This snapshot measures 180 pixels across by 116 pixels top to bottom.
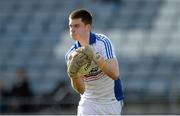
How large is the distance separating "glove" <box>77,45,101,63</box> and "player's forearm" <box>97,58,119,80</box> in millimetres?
34

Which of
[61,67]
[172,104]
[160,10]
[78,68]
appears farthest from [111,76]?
[160,10]

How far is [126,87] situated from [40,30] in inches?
161

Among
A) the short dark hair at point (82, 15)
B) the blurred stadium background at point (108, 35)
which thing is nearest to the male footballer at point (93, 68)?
the short dark hair at point (82, 15)

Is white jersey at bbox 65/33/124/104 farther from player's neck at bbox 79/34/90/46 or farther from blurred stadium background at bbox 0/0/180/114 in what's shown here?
blurred stadium background at bbox 0/0/180/114

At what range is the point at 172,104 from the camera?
11336 millimetres

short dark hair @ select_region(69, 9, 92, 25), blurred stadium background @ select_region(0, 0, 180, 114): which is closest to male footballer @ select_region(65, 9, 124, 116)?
short dark hair @ select_region(69, 9, 92, 25)

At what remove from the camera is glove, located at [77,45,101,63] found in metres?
5.23

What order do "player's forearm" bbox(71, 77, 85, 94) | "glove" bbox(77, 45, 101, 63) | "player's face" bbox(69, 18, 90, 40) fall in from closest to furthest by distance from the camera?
"glove" bbox(77, 45, 101, 63), "player's face" bbox(69, 18, 90, 40), "player's forearm" bbox(71, 77, 85, 94)

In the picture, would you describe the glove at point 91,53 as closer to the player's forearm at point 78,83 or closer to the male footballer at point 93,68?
the male footballer at point 93,68

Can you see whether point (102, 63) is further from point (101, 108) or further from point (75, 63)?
point (101, 108)

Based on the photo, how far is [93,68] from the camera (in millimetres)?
5598

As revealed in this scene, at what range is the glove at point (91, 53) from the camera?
5234mm

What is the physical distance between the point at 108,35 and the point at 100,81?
11.1m

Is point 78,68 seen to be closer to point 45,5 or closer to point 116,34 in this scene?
point 116,34
